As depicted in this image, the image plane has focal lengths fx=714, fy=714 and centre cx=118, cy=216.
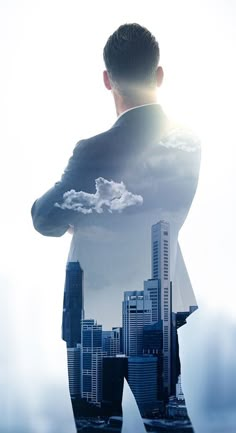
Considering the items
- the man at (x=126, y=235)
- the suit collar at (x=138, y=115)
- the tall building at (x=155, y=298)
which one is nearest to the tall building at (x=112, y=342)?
the man at (x=126, y=235)

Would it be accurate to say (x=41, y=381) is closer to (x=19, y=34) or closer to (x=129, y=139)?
(x=129, y=139)

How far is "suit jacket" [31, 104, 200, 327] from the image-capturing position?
2.39m

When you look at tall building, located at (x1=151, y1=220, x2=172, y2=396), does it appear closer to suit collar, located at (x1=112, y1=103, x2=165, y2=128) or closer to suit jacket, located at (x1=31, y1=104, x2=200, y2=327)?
suit jacket, located at (x1=31, y1=104, x2=200, y2=327)

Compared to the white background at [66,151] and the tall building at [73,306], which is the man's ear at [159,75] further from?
the tall building at [73,306]

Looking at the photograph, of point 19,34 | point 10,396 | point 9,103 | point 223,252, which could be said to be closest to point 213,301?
point 223,252

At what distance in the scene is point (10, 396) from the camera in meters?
2.65

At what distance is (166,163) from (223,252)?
0.50 metres

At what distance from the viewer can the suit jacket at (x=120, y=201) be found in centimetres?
239

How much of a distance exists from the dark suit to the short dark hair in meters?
0.12

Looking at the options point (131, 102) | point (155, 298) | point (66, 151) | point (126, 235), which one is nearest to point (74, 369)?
point (155, 298)

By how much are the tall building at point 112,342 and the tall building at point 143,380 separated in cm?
6

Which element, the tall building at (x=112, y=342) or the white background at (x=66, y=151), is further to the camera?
the white background at (x=66, y=151)

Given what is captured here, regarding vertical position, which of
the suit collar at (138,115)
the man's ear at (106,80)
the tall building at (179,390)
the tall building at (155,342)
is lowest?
the tall building at (179,390)

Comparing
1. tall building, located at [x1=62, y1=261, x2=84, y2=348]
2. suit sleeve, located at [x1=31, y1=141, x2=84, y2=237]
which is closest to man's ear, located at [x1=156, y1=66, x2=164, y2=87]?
suit sleeve, located at [x1=31, y1=141, x2=84, y2=237]
